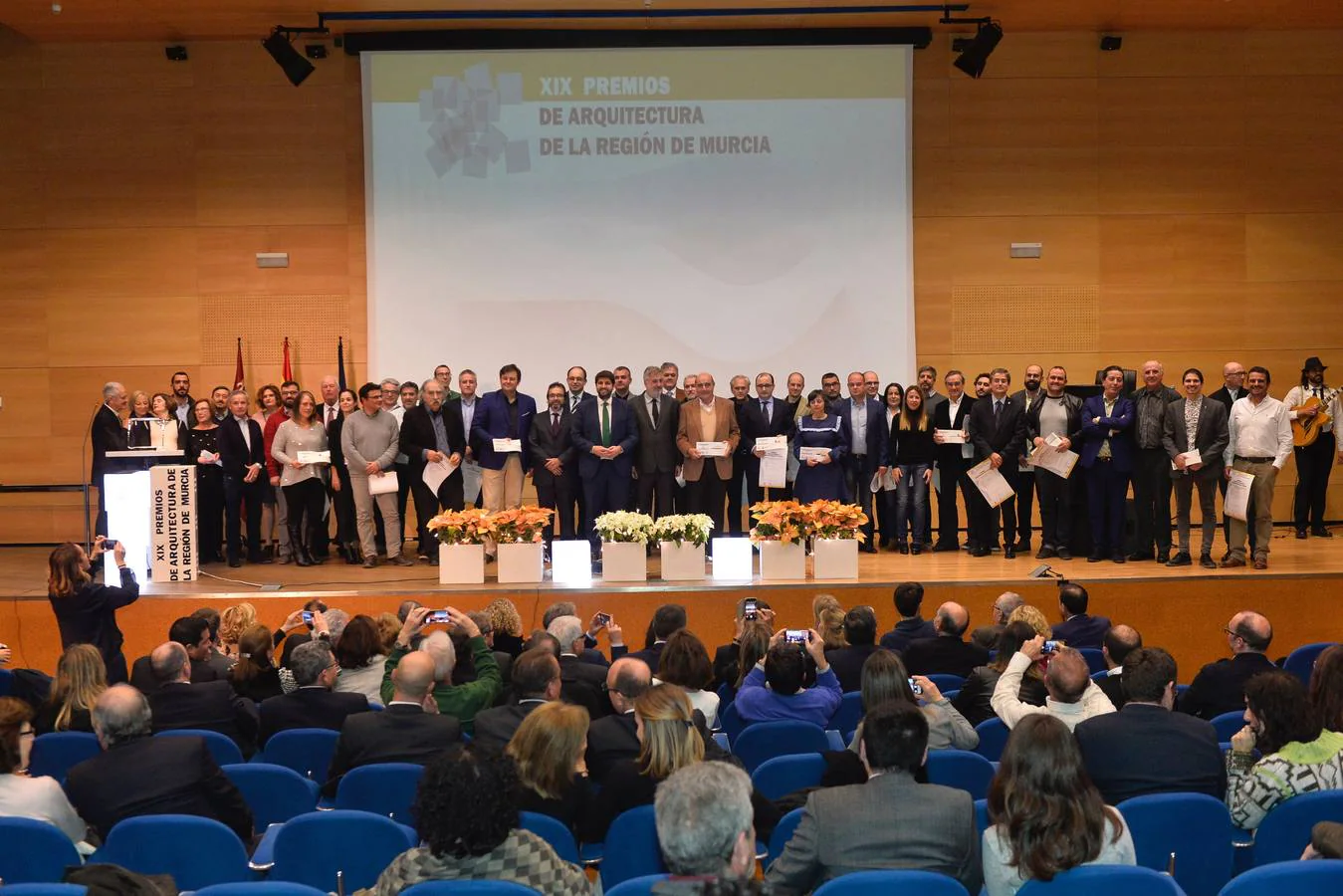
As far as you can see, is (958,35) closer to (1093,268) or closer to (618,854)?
(1093,268)

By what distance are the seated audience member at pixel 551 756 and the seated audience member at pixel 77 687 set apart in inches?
83.6

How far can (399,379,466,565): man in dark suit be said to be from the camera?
33.7ft

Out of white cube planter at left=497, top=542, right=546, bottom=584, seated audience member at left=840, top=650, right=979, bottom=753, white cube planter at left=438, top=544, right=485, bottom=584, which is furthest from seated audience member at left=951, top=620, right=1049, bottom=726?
white cube planter at left=438, top=544, right=485, bottom=584

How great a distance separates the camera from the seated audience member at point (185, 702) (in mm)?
5062

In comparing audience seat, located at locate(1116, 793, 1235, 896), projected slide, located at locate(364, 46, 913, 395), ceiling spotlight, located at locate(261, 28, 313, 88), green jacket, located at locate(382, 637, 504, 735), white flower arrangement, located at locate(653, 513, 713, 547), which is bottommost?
audience seat, located at locate(1116, 793, 1235, 896)

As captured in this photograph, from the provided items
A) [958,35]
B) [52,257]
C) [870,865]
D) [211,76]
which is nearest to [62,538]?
[52,257]

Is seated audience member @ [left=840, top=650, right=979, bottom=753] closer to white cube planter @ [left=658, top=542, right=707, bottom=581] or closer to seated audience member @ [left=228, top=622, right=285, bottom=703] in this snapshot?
seated audience member @ [left=228, top=622, right=285, bottom=703]

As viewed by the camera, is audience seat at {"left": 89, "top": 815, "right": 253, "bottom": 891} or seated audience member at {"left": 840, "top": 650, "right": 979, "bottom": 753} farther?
seated audience member at {"left": 840, "top": 650, "right": 979, "bottom": 753}

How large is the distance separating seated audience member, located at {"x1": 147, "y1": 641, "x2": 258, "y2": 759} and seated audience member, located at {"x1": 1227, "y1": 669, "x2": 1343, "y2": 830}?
3661 millimetres

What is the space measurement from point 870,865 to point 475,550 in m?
6.21

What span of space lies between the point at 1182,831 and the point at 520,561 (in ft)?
19.8

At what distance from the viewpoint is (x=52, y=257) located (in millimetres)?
12930

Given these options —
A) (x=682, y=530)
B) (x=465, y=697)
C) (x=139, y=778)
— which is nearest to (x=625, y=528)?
(x=682, y=530)

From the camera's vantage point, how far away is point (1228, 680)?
5391mm
